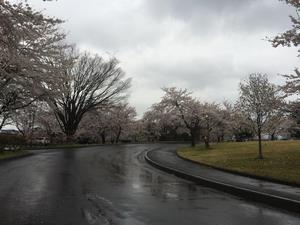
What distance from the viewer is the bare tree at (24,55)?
504 inches

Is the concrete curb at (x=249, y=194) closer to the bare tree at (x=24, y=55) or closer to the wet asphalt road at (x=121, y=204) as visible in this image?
the wet asphalt road at (x=121, y=204)

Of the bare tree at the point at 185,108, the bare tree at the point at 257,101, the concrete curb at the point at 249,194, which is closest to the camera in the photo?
the concrete curb at the point at 249,194

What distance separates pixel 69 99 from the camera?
59.9m

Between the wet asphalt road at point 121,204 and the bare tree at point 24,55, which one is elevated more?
the bare tree at point 24,55

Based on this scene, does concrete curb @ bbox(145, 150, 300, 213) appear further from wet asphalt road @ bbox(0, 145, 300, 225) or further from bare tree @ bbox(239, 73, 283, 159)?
bare tree @ bbox(239, 73, 283, 159)

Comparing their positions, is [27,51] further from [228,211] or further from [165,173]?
[228,211]

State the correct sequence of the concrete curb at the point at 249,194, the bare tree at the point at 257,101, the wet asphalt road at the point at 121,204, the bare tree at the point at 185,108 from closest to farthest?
the wet asphalt road at the point at 121,204 < the concrete curb at the point at 249,194 < the bare tree at the point at 257,101 < the bare tree at the point at 185,108

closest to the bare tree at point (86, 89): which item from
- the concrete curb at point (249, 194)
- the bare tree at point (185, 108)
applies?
the bare tree at point (185, 108)

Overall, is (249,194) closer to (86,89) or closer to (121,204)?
(121,204)

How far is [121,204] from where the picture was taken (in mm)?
11547

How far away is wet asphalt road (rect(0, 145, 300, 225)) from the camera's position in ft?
31.4

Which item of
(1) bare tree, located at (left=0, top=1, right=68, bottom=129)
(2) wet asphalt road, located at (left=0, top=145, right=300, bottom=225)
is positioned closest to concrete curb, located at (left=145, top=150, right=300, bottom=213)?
(2) wet asphalt road, located at (left=0, top=145, right=300, bottom=225)

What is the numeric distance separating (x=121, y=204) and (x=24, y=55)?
1004cm

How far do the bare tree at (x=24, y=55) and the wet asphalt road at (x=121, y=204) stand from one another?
4.51m
